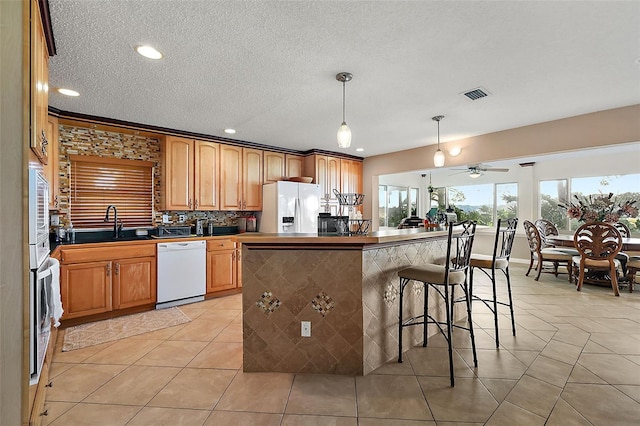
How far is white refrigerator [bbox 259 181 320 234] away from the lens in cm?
490

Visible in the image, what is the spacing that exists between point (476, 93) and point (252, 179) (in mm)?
3455

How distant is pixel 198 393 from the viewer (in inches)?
81.9

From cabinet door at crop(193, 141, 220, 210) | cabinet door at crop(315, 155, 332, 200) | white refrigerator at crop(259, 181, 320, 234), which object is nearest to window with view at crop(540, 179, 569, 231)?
cabinet door at crop(315, 155, 332, 200)

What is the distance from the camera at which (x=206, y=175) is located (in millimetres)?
4586

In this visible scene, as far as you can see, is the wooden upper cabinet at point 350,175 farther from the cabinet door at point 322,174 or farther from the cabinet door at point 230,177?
the cabinet door at point 230,177

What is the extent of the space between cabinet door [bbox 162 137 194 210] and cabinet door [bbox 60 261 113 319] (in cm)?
114

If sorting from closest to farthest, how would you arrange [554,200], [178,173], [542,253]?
[178,173] → [542,253] → [554,200]

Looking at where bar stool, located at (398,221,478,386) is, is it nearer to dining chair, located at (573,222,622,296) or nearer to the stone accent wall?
dining chair, located at (573,222,622,296)

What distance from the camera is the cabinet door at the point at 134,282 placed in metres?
3.58

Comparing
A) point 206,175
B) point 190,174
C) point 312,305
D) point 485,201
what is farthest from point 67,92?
point 485,201

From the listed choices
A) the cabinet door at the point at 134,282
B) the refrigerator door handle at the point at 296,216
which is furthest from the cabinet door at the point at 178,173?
the refrigerator door handle at the point at 296,216

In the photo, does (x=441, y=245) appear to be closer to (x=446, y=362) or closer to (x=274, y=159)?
(x=446, y=362)

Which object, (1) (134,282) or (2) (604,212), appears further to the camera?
(2) (604,212)

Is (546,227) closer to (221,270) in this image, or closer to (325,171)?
(325,171)
